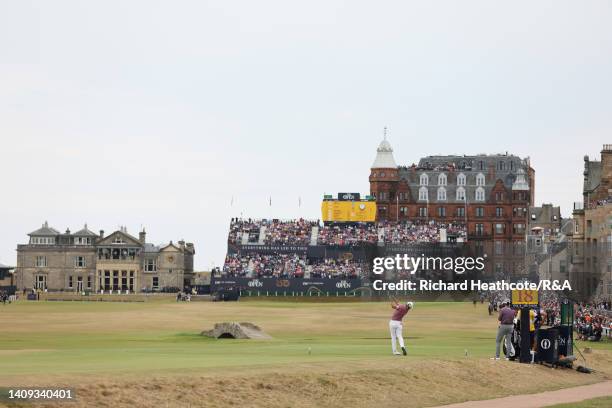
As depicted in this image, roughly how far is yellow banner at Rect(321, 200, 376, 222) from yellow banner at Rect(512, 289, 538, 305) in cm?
15350

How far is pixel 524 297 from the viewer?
39.7 metres

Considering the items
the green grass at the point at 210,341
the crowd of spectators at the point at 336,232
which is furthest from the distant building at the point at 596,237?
the crowd of spectators at the point at 336,232

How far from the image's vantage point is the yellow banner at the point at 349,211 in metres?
194

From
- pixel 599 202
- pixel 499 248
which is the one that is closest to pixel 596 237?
pixel 599 202

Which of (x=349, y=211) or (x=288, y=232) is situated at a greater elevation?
(x=349, y=211)

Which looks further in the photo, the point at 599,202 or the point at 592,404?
the point at 599,202

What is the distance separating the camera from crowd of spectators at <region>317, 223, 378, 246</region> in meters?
185

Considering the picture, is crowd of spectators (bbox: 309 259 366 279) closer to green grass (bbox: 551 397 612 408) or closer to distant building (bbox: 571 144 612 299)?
distant building (bbox: 571 144 612 299)

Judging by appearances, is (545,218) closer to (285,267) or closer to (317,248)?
(317,248)

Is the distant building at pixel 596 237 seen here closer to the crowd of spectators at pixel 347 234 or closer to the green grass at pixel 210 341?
the green grass at pixel 210 341

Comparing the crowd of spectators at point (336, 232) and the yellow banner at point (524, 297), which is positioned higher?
the crowd of spectators at point (336, 232)

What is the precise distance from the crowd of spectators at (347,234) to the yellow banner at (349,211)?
2223 mm

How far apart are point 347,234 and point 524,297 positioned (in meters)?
148

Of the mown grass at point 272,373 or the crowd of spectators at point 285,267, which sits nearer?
the mown grass at point 272,373
